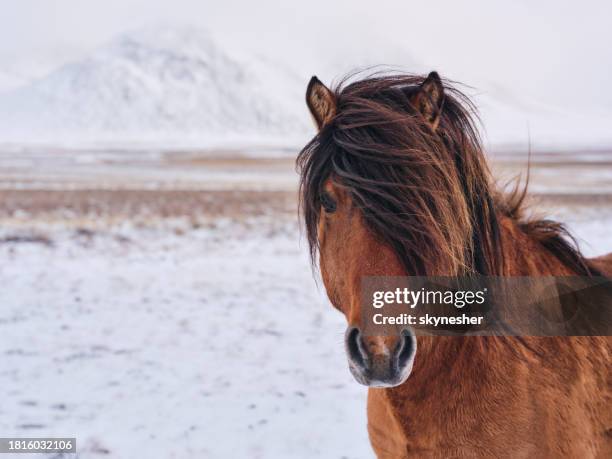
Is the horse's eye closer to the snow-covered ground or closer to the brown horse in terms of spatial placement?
the brown horse

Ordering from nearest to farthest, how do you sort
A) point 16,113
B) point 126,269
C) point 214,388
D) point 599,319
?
point 599,319 → point 214,388 → point 126,269 → point 16,113

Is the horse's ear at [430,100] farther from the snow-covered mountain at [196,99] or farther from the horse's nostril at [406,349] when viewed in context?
the snow-covered mountain at [196,99]

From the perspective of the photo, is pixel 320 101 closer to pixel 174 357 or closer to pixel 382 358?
pixel 382 358

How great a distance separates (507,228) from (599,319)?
1.56ft

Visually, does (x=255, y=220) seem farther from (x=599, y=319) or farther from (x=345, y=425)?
(x=599, y=319)

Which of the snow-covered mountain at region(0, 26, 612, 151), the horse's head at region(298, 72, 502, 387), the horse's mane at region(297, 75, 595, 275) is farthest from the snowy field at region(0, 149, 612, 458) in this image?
the snow-covered mountain at region(0, 26, 612, 151)

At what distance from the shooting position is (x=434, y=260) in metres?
1.57

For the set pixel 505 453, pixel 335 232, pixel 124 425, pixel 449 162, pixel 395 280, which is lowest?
pixel 124 425

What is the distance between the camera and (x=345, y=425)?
13.1 feet

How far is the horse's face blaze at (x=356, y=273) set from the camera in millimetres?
1406

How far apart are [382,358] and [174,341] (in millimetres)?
4593

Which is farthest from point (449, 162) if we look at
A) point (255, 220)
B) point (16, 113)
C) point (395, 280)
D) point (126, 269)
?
point (16, 113)

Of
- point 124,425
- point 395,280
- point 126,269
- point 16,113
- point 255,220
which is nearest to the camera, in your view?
point 395,280

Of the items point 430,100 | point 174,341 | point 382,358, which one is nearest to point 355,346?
point 382,358
